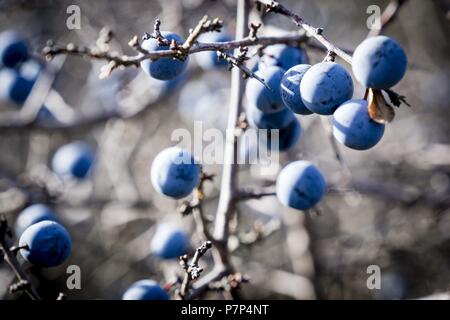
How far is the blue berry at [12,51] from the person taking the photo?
292 centimetres

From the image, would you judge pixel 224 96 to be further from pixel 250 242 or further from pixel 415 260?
pixel 415 260

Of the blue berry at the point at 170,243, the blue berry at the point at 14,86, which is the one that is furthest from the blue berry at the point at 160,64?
the blue berry at the point at 14,86

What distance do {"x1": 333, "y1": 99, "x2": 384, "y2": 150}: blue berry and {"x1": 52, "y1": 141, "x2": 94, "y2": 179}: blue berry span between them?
2085 millimetres

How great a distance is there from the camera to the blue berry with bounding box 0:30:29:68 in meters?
2.92

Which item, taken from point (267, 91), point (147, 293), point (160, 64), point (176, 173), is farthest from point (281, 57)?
point (147, 293)

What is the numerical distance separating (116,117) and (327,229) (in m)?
2.15

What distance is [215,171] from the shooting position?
3.76 m

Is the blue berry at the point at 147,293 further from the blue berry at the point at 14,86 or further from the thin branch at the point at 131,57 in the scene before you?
the blue berry at the point at 14,86

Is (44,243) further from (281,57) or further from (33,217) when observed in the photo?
(281,57)

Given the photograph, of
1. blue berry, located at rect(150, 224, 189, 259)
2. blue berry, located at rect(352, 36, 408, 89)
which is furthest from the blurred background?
blue berry, located at rect(352, 36, 408, 89)

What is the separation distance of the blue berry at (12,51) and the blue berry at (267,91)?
6.08ft

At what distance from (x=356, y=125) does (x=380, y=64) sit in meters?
0.20

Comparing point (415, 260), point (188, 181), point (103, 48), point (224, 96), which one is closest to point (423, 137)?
point (415, 260)
